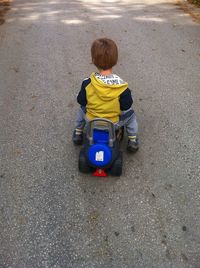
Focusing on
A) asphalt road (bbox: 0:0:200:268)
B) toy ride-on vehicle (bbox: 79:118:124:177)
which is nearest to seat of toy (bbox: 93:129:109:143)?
toy ride-on vehicle (bbox: 79:118:124:177)

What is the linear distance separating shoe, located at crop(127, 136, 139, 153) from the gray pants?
44 millimetres

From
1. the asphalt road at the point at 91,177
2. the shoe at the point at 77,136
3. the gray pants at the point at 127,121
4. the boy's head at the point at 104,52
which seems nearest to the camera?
the asphalt road at the point at 91,177

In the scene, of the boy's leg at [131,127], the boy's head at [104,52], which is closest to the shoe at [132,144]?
the boy's leg at [131,127]

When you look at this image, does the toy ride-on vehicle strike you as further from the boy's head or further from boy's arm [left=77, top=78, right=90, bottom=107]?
the boy's head

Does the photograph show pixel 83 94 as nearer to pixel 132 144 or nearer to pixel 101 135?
pixel 101 135

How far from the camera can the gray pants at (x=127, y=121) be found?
11.0 feet

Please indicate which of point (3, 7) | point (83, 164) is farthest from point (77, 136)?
point (3, 7)

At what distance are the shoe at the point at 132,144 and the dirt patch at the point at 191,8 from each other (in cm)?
510

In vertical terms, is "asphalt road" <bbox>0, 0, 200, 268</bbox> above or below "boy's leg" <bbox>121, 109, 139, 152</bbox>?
below

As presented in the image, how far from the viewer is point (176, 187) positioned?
320cm

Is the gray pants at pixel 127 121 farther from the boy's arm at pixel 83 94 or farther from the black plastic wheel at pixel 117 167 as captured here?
the black plastic wheel at pixel 117 167

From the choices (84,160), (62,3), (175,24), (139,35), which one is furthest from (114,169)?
(62,3)

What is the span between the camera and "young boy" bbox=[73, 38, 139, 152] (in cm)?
306

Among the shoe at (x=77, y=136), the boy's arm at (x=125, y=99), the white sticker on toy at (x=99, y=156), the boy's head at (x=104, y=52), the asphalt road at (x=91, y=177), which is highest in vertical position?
the boy's head at (x=104, y=52)
